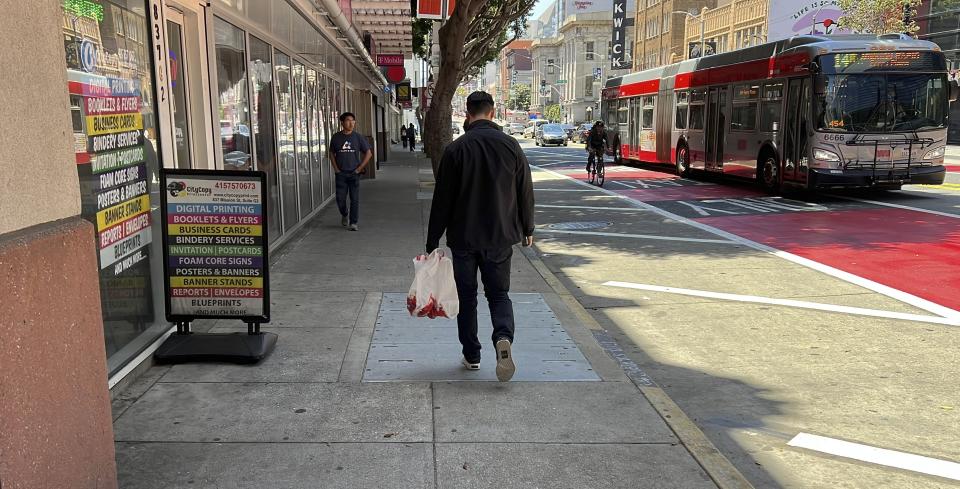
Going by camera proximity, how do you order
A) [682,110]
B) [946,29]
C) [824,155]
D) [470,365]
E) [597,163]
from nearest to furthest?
[470,365] < [824,155] < [597,163] < [682,110] < [946,29]

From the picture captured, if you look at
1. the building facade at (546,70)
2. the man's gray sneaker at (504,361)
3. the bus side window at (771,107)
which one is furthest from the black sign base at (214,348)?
the building facade at (546,70)

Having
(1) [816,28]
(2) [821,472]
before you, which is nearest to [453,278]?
(2) [821,472]

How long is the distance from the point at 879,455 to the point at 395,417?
269 cm

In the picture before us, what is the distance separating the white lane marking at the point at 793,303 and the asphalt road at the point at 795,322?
2cm

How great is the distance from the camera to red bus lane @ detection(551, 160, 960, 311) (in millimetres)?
8742

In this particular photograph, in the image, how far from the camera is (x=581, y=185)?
21.2 m

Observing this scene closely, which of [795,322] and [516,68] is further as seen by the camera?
[516,68]

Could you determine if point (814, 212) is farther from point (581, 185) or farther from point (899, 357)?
point (899, 357)

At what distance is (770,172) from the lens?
686 inches

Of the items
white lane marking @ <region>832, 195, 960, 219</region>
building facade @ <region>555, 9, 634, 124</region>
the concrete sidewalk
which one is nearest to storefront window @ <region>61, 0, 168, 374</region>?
the concrete sidewalk

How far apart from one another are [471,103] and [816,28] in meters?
57.2

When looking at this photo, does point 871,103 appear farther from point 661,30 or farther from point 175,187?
point 661,30

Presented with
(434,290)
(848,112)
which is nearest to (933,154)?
(848,112)

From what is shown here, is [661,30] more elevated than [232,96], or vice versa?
[661,30]
